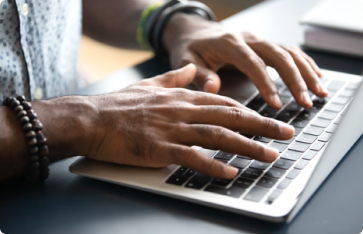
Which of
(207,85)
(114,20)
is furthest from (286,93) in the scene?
(114,20)

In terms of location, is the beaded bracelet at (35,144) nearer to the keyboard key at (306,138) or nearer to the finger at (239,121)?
the finger at (239,121)

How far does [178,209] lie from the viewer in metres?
0.49

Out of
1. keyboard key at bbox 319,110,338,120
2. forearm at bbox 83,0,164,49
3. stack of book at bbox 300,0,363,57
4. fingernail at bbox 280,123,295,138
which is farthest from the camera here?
forearm at bbox 83,0,164,49

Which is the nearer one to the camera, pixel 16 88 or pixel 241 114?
pixel 241 114

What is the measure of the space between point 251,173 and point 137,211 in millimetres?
156

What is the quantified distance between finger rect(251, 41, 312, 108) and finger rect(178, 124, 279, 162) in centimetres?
20

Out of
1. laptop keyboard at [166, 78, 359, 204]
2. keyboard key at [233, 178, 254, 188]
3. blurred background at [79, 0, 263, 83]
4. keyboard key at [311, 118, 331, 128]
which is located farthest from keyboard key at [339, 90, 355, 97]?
blurred background at [79, 0, 263, 83]

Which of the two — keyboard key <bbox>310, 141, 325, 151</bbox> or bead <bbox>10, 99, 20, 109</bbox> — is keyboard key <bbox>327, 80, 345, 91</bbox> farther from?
bead <bbox>10, 99, 20, 109</bbox>

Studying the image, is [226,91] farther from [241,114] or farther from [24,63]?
[24,63]

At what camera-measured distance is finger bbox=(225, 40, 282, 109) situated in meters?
0.70

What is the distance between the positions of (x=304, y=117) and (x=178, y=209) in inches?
11.7

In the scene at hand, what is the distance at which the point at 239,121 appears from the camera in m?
0.58

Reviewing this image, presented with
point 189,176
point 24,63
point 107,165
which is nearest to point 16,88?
point 24,63

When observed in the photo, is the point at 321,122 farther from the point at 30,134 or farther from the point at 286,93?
the point at 30,134
